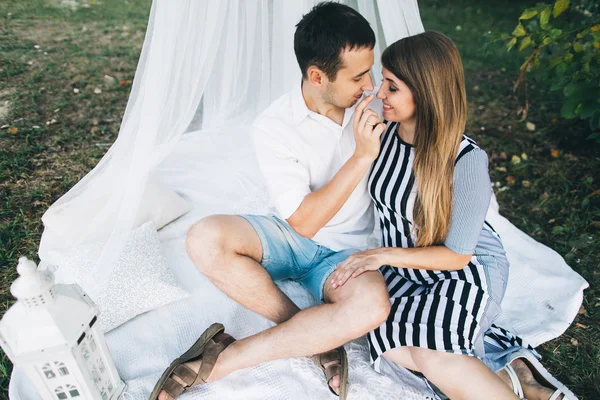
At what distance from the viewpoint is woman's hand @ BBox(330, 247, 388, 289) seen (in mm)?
1937

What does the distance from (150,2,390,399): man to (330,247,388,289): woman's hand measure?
0.03 m

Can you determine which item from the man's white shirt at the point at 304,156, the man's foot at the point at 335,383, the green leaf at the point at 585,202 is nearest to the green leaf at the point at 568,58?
the green leaf at the point at 585,202

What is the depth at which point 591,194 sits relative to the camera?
10.9 ft

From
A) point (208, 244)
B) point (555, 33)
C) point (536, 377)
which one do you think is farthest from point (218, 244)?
point (555, 33)

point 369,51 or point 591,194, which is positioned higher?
point 369,51

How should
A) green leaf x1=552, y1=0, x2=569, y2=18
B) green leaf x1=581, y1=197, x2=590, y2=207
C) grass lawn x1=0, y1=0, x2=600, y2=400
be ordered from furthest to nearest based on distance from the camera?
green leaf x1=581, y1=197, x2=590, y2=207 < grass lawn x1=0, y1=0, x2=600, y2=400 < green leaf x1=552, y1=0, x2=569, y2=18

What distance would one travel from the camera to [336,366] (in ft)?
6.58

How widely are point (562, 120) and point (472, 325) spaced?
2.95 meters

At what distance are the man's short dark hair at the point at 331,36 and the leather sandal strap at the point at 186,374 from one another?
4.24 ft

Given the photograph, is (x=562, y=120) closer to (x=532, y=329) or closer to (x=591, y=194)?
(x=591, y=194)

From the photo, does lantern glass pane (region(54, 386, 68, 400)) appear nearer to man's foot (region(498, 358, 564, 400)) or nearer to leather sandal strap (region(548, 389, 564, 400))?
man's foot (region(498, 358, 564, 400))

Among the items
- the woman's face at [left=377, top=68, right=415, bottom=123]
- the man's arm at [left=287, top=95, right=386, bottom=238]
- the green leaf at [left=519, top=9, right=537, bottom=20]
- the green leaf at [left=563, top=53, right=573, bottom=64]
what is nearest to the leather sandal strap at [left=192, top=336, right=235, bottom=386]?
the man's arm at [left=287, top=95, right=386, bottom=238]

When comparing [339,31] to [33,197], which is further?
[33,197]

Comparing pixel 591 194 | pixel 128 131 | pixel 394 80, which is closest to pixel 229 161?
pixel 128 131
